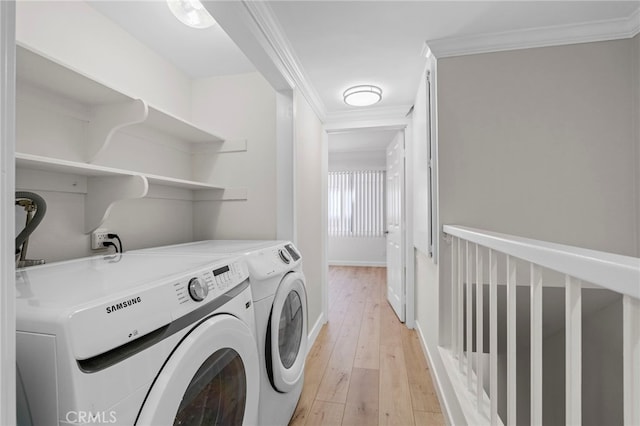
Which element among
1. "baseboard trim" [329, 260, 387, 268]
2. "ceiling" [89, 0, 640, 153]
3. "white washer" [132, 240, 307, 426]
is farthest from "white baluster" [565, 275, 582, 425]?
"baseboard trim" [329, 260, 387, 268]

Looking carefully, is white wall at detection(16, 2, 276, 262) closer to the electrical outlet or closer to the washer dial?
the electrical outlet

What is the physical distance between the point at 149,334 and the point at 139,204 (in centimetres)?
135

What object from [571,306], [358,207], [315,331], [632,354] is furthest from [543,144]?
[358,207]

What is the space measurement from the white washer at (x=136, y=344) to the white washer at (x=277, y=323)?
0.19 meters

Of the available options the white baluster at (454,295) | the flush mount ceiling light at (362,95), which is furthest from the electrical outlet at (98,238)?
the flush mount ceiling light at (362,95)

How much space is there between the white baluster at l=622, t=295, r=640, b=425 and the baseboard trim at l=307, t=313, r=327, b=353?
2.05 meters

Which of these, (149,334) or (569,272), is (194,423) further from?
(569,272)

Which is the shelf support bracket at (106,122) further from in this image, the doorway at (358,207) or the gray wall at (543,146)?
the doorway at (358,207)

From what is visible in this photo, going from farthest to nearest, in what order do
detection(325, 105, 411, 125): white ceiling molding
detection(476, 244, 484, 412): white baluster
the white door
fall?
the white door → detection(325, 105, 411, 125): white ceiling molding → detection(476, 244, 484, 412): white baluster

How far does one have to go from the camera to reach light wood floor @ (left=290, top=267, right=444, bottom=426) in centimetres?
165

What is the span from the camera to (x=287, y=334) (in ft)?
5.00

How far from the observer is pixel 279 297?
1372 mm

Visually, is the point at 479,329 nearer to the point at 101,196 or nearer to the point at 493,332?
the point at 493,332

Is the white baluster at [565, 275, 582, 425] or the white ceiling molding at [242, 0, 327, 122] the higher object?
the white ceiling molding at [242, 0, 327, 122]
